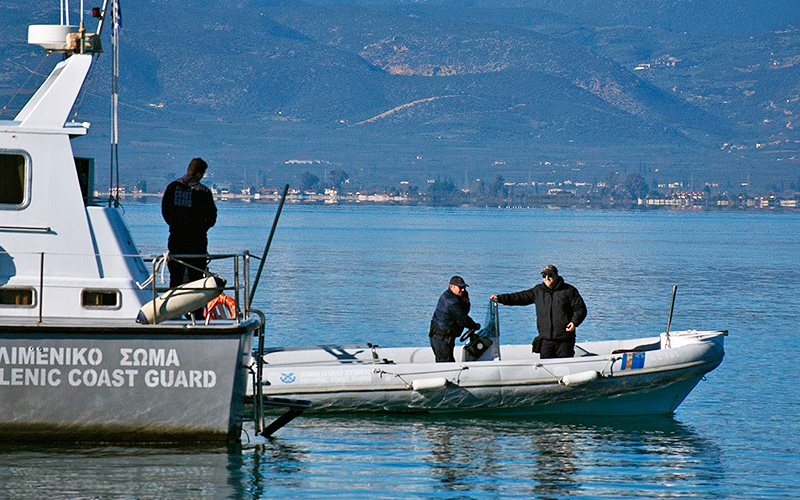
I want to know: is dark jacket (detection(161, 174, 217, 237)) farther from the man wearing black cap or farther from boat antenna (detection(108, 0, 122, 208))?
the man wearing black cap

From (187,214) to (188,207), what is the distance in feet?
0.25

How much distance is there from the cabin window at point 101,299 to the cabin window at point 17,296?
52cm

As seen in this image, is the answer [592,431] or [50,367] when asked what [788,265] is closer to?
[592,431]

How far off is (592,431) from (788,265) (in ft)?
176

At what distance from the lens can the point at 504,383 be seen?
671 inches

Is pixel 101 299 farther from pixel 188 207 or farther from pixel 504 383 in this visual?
pixel 504 383

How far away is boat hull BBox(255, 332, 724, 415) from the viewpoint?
1677cm

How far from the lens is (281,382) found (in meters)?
16.5

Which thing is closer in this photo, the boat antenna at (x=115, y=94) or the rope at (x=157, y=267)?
the rope at (x=157, y=267)

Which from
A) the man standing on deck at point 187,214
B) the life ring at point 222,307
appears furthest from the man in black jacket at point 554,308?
the man standing on deck at point 187,214

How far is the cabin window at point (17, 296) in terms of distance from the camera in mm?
13203

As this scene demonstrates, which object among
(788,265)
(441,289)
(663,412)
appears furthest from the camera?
(788,265)

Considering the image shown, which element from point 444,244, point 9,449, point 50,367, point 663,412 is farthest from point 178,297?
point 444,244

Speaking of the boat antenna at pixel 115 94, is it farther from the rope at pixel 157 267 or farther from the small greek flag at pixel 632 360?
the small greek flag at pixel 632 360
